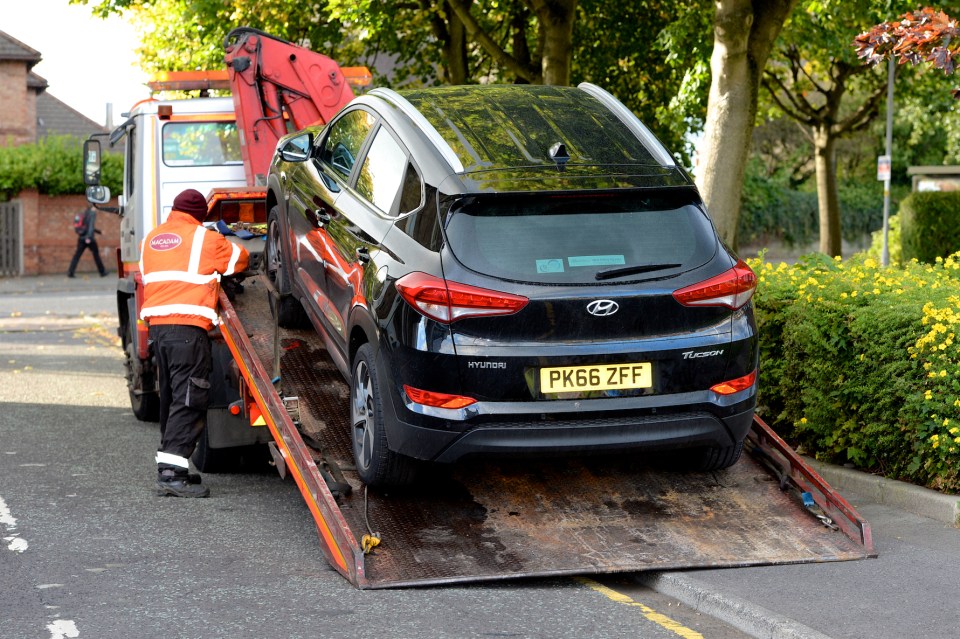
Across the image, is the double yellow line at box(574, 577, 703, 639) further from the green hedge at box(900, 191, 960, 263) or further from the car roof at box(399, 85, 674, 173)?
the green hedge at box(900, 191, 960, 263)

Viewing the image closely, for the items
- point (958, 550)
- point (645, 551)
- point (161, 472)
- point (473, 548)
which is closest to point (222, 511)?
point (161, 472)

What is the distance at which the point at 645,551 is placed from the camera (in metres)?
6.20

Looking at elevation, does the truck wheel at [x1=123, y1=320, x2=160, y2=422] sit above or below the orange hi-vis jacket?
below

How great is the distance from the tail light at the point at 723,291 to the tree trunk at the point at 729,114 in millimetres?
5691

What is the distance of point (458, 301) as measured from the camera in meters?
5.89

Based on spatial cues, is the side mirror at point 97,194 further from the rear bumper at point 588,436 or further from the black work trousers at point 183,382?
the rear bumper at point 588,436

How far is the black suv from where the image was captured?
5.94 m

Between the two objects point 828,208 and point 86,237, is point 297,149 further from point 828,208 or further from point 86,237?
point 86,237

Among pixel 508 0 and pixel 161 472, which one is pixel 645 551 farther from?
pixel 508 0

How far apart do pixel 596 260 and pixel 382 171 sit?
4.72 ft

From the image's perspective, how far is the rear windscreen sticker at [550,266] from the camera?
6.01 m

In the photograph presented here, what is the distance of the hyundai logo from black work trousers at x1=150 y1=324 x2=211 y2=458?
3.16m

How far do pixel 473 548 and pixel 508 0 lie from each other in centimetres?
1678

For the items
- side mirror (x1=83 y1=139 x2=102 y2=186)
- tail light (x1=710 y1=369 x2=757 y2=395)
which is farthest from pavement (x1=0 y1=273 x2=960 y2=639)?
side mirror (x1=83 y1=139 x2=102 y2=186)
